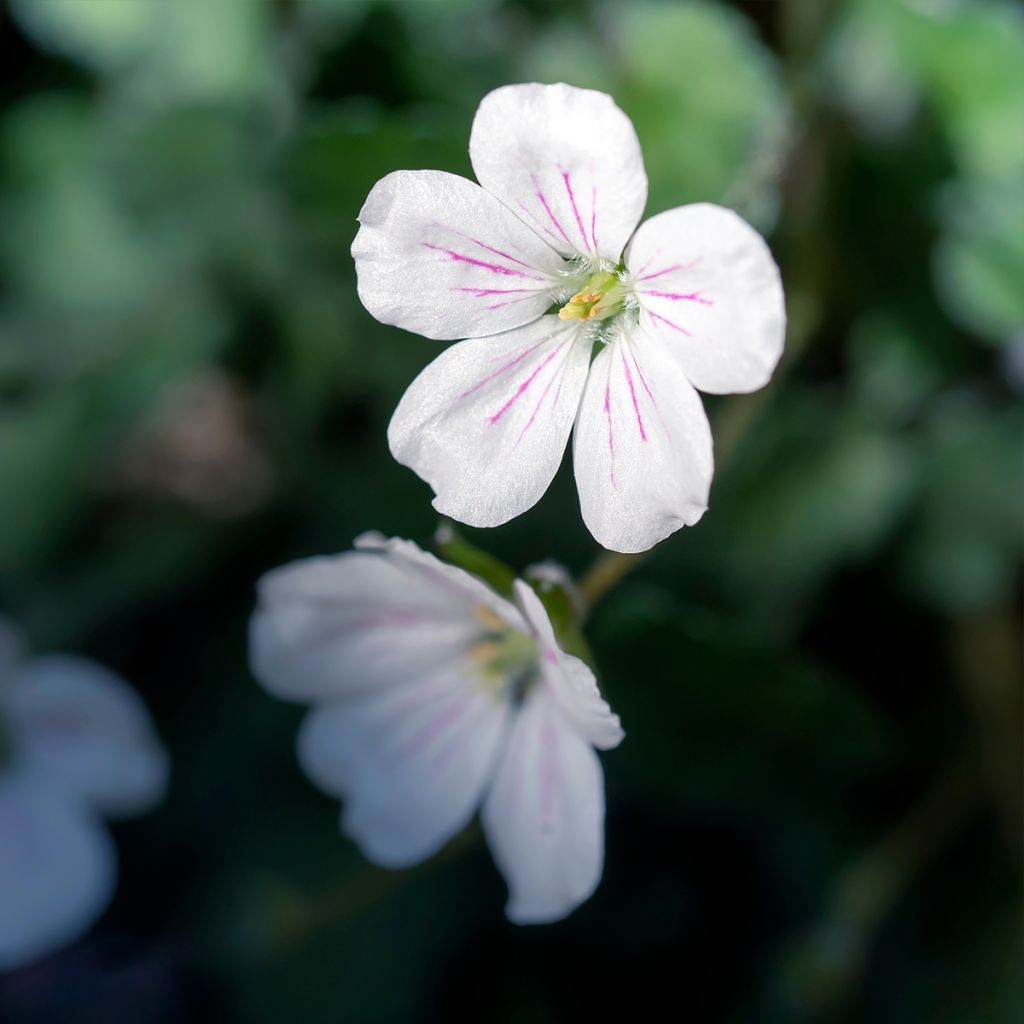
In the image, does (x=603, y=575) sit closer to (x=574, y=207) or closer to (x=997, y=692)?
(x=574, y=207)

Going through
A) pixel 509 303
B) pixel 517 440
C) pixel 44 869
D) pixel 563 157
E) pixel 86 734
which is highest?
pixel 563 157

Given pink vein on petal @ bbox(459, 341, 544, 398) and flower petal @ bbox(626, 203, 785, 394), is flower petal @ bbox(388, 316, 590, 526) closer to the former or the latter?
pink vein on petal @ bbox(459, 341, 544, 398)

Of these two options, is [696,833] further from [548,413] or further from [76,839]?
[548,413]

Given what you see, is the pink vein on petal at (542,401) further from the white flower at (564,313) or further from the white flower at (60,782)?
the white flower at (60,782)

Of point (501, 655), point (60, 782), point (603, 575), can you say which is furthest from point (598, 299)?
point (60, 782)

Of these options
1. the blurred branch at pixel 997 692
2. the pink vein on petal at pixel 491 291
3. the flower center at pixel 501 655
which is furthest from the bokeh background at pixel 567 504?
the pink vein on petal at pixel 491 291

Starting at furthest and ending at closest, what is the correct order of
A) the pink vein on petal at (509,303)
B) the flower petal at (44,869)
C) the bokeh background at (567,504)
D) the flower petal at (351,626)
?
the bokeh background at (567,504)
the flower petal at (44,869)
the flower petal at (351,626)
the pink vein on petal at (509,303)

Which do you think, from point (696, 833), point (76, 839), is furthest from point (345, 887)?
point (696, 833)
